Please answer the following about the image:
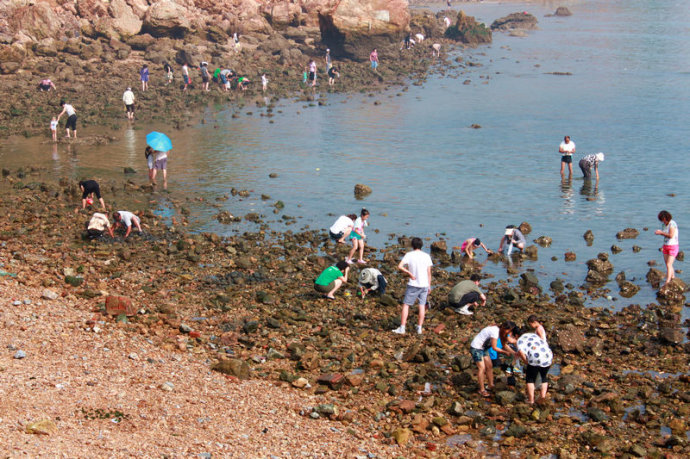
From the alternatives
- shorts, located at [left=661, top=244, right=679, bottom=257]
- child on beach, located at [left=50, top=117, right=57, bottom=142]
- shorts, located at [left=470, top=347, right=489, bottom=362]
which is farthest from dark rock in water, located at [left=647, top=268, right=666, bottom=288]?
child on beach, located at [left=50, top=117, right=57, bottom=142]

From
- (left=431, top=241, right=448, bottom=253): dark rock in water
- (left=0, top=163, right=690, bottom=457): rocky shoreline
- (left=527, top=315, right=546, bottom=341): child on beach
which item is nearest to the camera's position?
(left=0, top=163, right=690, bottom=457): rocky shoreline

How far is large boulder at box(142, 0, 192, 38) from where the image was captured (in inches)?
2391

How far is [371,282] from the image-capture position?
17984mm

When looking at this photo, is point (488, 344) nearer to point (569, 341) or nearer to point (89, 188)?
point (569, 341)

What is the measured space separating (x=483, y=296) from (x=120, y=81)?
41478 mm

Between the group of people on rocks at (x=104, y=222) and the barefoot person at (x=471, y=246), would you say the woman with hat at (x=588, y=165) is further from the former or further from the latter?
the group of people on rocks at (x=104, y=222)

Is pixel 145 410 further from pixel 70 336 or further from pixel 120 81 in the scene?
pixel 120 81

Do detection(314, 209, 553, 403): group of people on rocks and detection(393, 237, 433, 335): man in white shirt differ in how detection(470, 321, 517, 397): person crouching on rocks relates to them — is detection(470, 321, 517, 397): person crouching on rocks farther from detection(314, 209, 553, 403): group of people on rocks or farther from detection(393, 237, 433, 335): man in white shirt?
detection(393, 237, 433, 335): man in white shirt

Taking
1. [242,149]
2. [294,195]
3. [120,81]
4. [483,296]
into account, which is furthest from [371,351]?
[120,81]

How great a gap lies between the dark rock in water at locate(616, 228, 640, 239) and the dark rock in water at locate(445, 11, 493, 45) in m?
62.4

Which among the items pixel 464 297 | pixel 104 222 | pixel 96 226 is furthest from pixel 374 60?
pixel 464 297

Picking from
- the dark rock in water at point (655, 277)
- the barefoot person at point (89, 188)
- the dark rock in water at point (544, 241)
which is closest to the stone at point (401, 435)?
the dark rock in water at point (655, 277)

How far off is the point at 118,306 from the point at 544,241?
14.3m

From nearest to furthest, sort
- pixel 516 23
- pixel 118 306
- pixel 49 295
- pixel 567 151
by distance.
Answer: pixel 118 306
pixel 49 295
pixel 567 151
pixel 516 23
